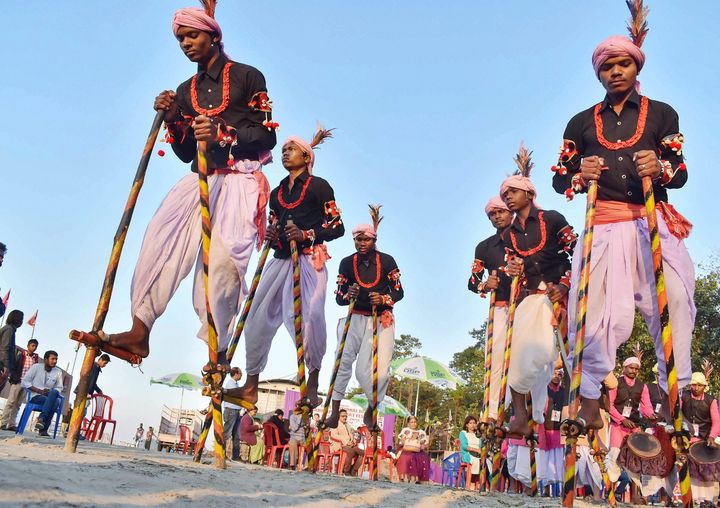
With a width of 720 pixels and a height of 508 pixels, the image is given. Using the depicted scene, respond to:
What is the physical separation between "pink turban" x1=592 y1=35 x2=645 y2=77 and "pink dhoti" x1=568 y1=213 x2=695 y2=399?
128 cm

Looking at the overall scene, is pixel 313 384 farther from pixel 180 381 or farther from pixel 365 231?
pixel 180 381

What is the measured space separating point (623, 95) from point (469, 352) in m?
53.2

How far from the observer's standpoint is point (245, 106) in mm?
5758

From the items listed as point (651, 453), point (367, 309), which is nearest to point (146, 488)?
point (651, 453)

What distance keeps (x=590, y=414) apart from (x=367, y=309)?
5.51m

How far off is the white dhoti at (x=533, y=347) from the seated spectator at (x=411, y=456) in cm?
682

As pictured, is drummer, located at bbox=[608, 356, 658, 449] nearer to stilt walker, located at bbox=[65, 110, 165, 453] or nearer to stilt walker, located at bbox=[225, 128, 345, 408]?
stilt walker, located at bbox=[225, 128, 345, 408]

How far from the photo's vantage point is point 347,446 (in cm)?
1354

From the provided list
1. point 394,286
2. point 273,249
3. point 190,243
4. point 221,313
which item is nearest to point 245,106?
point 190,243

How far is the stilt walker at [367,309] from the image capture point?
983 cm

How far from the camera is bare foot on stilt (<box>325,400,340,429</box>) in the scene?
905cm

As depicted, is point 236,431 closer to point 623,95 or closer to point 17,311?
point 17,311

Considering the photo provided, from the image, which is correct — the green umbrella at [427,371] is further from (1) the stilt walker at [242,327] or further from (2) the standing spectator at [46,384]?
(1) the stilt walker at [242,327]

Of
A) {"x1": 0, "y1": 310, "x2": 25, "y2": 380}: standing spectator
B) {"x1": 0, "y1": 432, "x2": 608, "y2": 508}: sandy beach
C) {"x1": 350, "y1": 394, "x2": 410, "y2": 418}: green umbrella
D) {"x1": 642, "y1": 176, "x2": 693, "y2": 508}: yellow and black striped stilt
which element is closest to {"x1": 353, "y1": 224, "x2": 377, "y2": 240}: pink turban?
{"x1": 0, "y1": 310, "x2": 25, "y2": 380}: standing spectator
